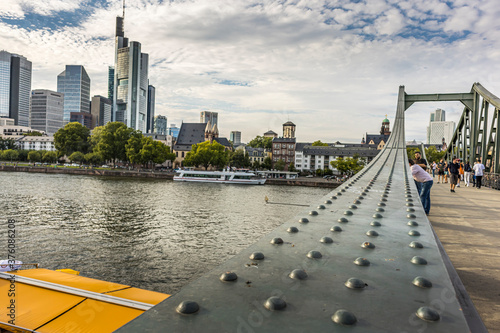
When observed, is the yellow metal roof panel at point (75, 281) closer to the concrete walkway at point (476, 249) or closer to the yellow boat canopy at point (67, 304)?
the yellow boat canopy at point (67, 304)

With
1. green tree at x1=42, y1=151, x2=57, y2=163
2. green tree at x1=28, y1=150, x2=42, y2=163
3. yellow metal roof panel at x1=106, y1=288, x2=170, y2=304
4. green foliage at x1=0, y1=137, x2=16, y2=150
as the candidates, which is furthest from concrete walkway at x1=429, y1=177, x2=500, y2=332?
green foliage at x1=0, y1=137, x2=16, y2=150

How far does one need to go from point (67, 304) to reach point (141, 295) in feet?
3.43

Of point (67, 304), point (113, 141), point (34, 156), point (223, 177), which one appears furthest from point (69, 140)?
point (67, 304)

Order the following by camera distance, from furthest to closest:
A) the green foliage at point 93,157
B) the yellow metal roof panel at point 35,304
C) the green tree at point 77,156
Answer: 1. the green tree at point 77,156
2. the green foliage at point 93,157
3. the yellow metal roof panel at point 35,304

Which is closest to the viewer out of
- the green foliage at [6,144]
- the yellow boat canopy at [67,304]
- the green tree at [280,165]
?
the yellow boat canopy at [67,304]

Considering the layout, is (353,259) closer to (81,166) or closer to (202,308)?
(202,308)

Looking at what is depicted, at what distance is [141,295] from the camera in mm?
4934

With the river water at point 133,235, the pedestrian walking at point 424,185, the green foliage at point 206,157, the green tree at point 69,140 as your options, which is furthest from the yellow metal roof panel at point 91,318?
the green tree at point 69,140

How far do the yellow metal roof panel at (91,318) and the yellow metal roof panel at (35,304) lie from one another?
0.14 metres

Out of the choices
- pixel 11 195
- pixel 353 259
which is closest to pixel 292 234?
pixel 353 259

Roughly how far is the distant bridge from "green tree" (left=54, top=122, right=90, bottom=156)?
11083cm

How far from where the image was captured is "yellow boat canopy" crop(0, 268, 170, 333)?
4.45m

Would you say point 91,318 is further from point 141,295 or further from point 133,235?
point 133,235

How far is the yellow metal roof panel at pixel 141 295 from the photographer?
183 inches
